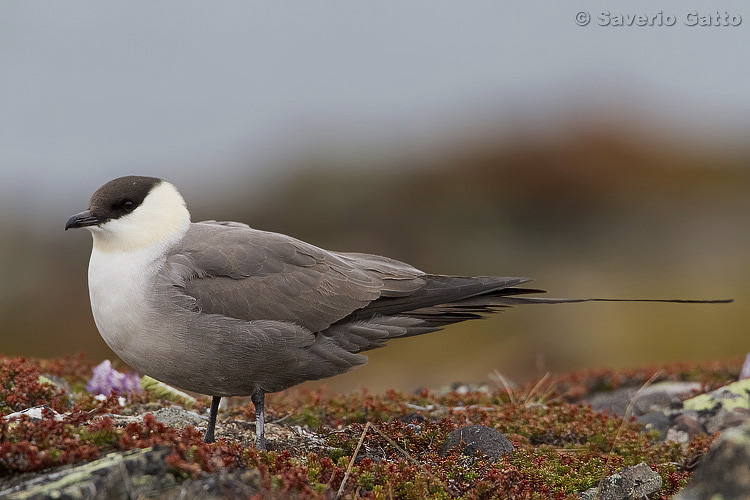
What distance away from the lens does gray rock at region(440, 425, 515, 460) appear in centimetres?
523

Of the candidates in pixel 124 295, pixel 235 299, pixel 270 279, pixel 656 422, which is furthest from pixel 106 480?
pixel 656 422

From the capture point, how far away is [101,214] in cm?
533

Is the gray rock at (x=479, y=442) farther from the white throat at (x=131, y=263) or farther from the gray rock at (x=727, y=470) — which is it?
the white throat at (x=131, y=263)

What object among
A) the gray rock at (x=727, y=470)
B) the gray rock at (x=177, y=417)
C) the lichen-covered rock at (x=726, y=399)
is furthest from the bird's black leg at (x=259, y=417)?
the lichen-covered rock at (x=726, y=399)

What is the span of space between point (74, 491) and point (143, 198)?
8.28 ft

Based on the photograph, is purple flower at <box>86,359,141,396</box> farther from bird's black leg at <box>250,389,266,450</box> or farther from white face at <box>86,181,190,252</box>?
bird's black leg at <box>250,389,266,450</box>

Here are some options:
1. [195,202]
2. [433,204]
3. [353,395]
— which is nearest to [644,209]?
[433,204]

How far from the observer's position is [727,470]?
3281mm

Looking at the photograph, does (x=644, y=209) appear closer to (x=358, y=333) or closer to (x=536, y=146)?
→ (x=536, y=146)

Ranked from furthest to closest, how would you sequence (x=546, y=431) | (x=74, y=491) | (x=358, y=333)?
(x=546, y=431)
(x=358, y=333)
(x=74, y=491)

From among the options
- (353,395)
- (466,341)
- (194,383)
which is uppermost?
(194,383)

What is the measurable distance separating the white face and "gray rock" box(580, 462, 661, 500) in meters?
3.16

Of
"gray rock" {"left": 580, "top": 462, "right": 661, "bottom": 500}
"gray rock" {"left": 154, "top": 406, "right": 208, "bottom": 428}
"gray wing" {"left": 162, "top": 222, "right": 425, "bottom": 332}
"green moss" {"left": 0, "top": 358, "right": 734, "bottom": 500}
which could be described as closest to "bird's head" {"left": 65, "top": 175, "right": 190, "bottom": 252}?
"gray wing" {"left": 162, "top": 222, "right": 425, "bottom": 332}

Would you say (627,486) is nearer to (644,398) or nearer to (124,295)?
(644,398)
